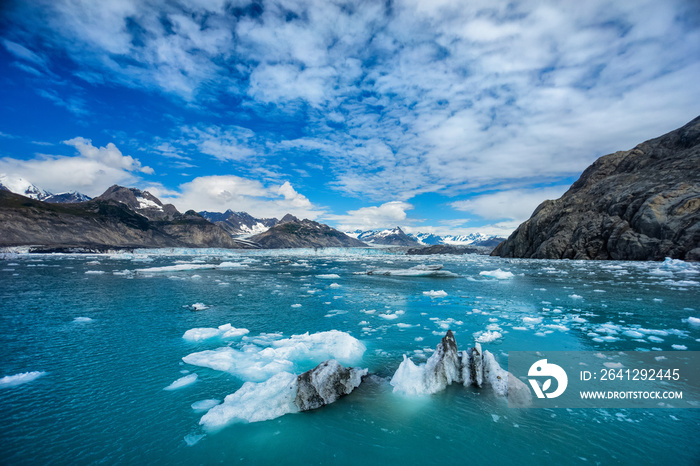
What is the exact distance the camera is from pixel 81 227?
439 ft

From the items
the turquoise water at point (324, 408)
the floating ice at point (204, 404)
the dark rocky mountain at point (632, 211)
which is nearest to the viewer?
the turquoise water at point (324, 408)

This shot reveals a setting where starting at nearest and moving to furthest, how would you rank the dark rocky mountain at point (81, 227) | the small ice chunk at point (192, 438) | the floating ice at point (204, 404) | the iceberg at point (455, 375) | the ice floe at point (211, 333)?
the small ice chunk at point (192, 438), the floating ice at point (204, 404), the iceberg at point (455, 375), the ice floe at point (211, 333), the dark rocky mountain at point (81, 227)

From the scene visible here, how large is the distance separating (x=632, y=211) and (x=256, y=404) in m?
77.8

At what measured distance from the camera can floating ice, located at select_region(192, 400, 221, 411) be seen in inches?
263

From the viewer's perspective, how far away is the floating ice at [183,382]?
7715mm

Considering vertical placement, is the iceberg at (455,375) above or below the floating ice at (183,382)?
above

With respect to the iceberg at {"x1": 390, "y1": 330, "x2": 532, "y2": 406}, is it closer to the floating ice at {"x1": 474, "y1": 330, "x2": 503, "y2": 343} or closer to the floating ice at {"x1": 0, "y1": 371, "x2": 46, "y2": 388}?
the floating ice at {"x1": 474, "y1": 330, "x2": 503, "y2": 343}

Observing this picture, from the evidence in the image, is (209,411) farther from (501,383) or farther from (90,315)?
(90,315)

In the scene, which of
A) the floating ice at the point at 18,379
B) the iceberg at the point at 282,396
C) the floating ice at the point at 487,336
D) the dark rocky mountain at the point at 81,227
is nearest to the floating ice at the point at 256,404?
the iceberg at the point at 282,396

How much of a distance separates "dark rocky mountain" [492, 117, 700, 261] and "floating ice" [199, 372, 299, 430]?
65939 millimetres

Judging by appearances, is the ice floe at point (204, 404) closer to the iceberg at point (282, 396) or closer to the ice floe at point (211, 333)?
Answer: the iceberg at point (282, 396)

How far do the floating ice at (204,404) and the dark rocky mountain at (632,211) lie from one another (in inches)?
2655

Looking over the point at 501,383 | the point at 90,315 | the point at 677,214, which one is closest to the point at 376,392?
the point at 501,383

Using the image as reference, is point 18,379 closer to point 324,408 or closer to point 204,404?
point 204,404
